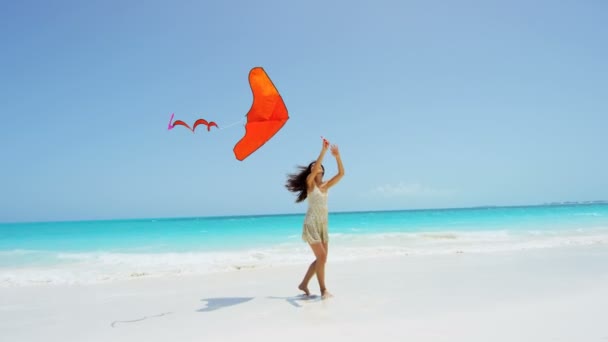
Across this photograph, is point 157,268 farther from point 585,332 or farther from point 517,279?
point 585,332

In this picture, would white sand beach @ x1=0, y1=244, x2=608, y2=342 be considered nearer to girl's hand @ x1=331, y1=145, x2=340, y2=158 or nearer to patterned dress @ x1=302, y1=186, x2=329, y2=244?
patterned dress @ x1=302, y1=186, x2=329, y2=244

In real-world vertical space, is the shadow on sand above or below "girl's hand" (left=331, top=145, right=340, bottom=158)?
below

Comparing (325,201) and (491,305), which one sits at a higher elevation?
(325,201)

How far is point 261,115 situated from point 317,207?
1.39 m

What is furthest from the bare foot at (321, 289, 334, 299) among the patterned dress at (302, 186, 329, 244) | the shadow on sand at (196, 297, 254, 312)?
the shadow on sand at (196, 297, 254, 312)

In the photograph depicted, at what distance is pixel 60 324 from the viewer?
4648 millimetres

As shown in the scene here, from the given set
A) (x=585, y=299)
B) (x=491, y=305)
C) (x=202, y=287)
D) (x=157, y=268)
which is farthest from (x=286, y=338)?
(x=157, y=268)

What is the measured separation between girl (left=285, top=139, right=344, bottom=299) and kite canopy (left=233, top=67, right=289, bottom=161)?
629mm

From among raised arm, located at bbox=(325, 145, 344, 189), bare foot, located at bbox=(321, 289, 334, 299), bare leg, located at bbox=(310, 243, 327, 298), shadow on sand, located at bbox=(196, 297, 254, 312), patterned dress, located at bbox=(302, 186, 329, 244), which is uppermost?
raised arm, located at bbox=(325, 145, 344, 189)

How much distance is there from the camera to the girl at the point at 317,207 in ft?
17.1

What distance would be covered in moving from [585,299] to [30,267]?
12013 mm

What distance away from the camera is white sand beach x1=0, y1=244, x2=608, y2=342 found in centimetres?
386

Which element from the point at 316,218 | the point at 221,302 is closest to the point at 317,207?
the point at 316,218

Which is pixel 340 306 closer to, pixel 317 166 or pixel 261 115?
pixel 317 166
